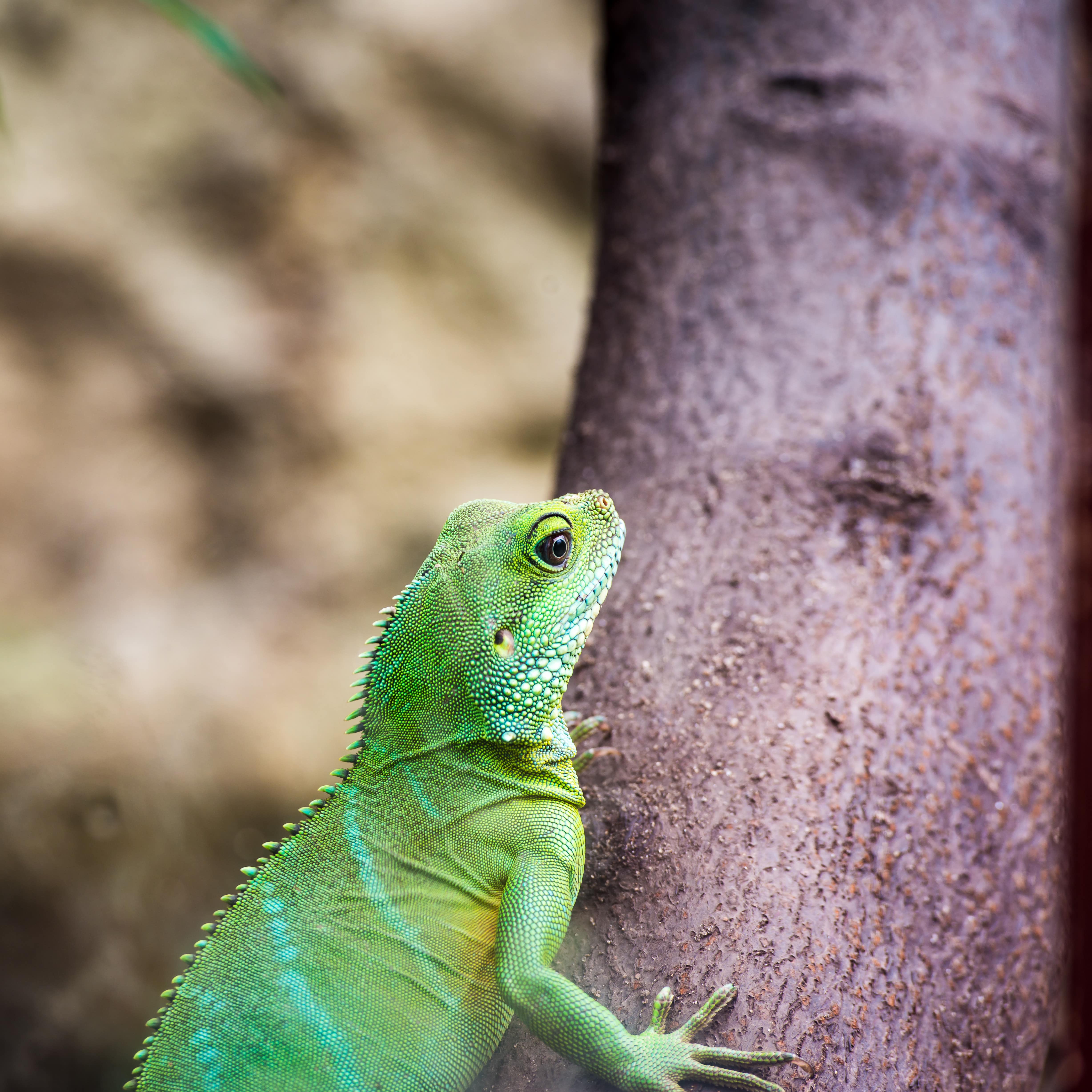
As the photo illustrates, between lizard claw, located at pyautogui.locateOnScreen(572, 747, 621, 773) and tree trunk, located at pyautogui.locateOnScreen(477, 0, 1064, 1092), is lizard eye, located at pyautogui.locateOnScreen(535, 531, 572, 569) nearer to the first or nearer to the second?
tree trunk, located at pyautogui.locateOnScreen(477, 0, 1064, 1092)

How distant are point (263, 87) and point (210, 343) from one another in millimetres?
2470

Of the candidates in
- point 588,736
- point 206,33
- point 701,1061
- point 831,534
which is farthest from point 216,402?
point 701,1061

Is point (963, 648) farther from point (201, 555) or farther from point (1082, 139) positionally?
point (201, 555)

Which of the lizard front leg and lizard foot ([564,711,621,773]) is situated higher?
lizard foot ([564,711,621,773])

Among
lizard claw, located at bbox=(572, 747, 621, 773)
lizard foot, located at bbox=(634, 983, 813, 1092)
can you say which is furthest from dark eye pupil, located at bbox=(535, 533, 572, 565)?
lizard foot, located at bbox=(634, 983, 813, 1092)

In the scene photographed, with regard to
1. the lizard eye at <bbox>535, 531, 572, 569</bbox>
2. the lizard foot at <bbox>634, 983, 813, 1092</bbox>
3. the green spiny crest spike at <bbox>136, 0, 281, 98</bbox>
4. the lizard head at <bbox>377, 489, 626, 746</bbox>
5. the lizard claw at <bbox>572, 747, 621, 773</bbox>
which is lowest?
the lizard foot at <bbox>634, 983, 813, 1092</bbox>

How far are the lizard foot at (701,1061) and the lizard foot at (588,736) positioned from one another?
743 mm

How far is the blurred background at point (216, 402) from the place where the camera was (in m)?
6.56

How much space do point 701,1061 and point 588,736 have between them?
92 centimetres

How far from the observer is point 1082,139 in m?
5.56

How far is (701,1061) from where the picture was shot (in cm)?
209

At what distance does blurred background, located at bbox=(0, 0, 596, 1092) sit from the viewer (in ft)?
21.5

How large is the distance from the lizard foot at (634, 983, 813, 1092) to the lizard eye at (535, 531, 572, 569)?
120cm

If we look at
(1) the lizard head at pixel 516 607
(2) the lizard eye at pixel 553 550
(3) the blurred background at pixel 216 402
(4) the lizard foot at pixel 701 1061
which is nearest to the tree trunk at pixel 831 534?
(4) the lizard foot at pixel 701 1061
